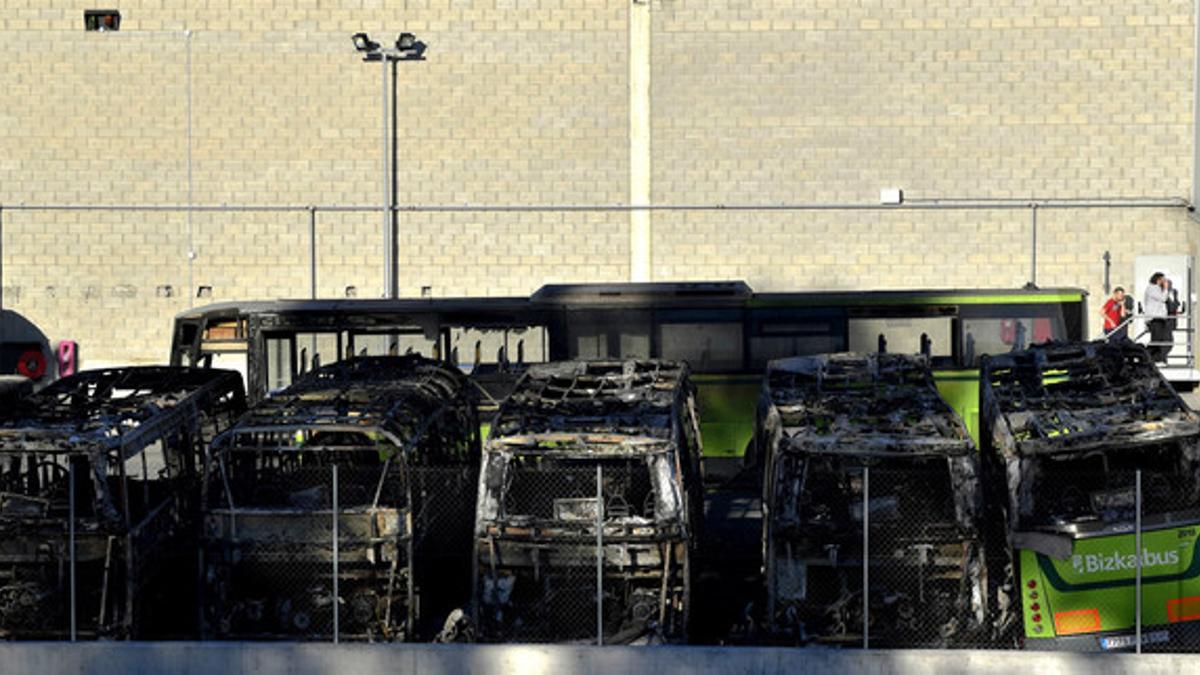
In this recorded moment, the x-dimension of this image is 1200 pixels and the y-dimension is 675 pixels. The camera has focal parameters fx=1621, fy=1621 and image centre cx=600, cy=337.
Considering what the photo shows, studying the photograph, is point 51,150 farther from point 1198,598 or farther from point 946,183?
point 1198,598

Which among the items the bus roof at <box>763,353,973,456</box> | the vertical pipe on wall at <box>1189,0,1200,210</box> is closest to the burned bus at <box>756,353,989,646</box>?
the bus roof at <box>763,353,973,456</box>

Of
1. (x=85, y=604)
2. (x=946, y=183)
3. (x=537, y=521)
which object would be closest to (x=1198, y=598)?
(x=537, y=521)

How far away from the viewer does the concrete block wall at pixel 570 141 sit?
113 feet

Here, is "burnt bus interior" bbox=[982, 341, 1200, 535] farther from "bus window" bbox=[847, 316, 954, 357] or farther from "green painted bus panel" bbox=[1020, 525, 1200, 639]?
"bus window" bbox=[847, 316, 954, 357]

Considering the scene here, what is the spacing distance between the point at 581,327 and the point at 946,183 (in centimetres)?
1343

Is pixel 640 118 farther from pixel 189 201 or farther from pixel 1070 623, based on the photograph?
pixel 1070 623

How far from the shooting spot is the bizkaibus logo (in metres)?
12.6

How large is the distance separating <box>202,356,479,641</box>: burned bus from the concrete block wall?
1953 centimetres

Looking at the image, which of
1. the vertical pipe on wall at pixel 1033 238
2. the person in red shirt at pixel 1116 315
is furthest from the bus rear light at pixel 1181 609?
the vertical pipe on wall at pixel 1033 238

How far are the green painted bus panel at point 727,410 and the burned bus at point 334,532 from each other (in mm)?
7648

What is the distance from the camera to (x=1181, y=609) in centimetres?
1266

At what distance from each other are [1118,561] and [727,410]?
10920 millimetres

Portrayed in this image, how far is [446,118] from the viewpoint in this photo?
1387 inches

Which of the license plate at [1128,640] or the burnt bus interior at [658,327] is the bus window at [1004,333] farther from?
the license plate at [1128,640]
